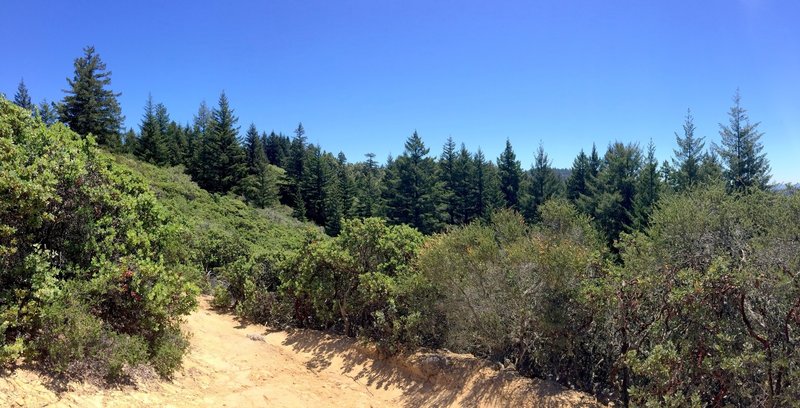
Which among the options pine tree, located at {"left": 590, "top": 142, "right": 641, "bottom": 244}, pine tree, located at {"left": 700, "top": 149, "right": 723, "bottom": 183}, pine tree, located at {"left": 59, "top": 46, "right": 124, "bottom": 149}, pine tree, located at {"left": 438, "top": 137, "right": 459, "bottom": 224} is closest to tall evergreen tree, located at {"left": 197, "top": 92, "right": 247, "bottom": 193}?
pine tree, located at {"left": 59, "top": 46, "right": 124, "bottom": 149}

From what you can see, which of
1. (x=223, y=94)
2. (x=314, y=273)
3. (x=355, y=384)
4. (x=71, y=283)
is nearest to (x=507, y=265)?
(x=355, y=384)

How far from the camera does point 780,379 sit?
5.21 metres

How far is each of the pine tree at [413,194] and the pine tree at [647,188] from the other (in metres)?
15.0

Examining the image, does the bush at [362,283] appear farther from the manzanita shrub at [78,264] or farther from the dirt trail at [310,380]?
the manzanita shrub at [78,264]

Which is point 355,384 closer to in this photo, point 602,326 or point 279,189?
point 602,326

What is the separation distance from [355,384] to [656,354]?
226 inches

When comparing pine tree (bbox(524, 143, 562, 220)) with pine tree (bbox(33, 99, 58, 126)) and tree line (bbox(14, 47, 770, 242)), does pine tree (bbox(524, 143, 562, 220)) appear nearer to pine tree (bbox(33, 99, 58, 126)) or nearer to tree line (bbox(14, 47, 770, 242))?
tree line (bbox(14, 47, 770, 242))

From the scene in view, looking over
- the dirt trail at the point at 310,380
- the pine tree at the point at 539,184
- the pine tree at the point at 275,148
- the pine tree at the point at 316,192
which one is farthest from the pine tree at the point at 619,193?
the pine tree at the point at 275,148

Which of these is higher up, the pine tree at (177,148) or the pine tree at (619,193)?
the pine tree at (177,148)

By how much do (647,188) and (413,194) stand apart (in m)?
17.0

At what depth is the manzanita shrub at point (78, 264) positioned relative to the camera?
205 inches

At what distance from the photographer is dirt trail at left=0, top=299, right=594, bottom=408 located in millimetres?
6609

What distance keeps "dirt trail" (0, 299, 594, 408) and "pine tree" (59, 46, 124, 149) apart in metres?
25.0

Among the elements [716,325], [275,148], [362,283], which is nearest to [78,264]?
[362,283]
